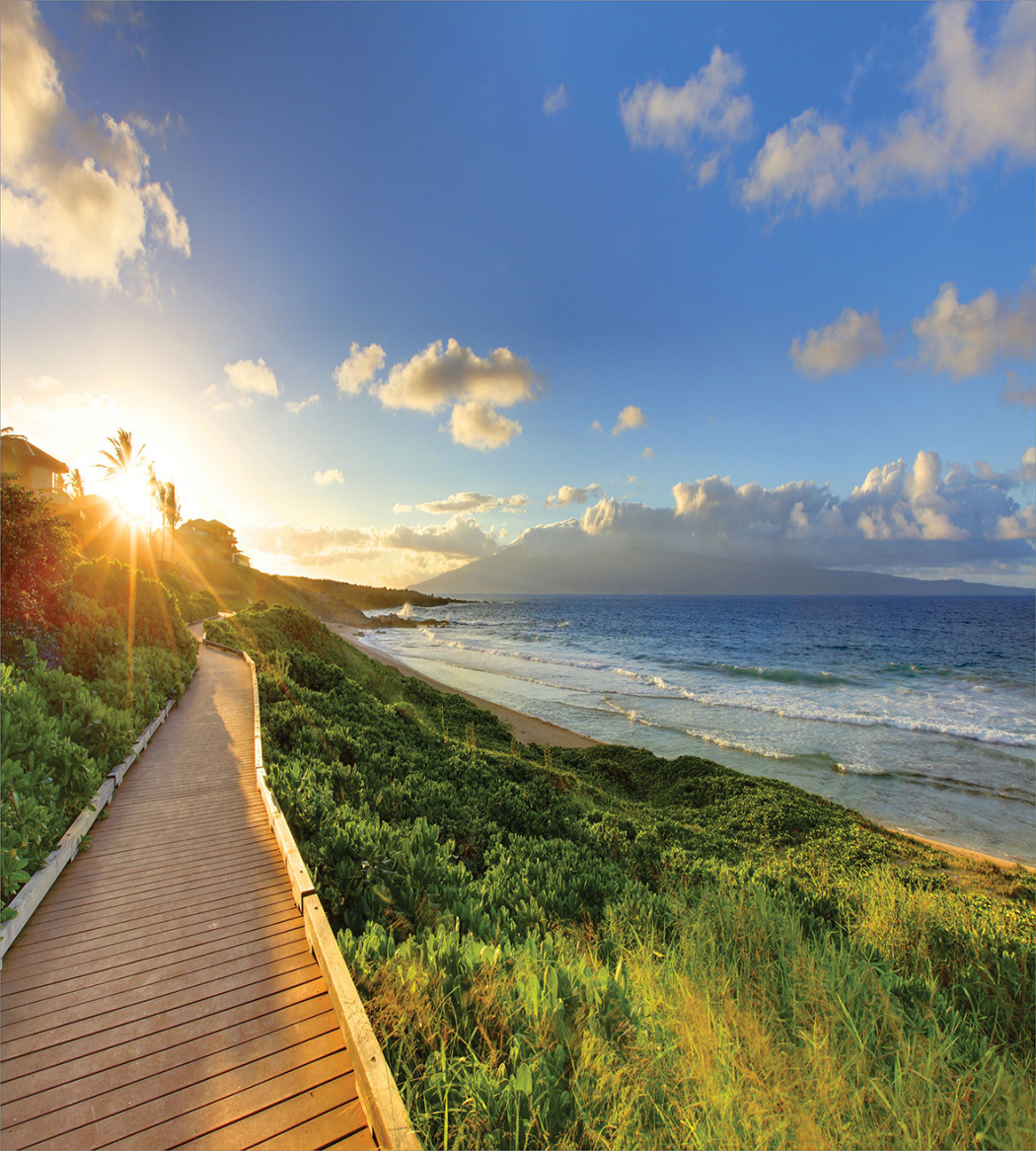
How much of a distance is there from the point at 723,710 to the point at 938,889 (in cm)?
1910

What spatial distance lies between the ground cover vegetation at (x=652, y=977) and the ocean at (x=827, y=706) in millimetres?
6889

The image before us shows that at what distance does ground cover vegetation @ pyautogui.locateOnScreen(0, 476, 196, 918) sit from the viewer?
253 inches

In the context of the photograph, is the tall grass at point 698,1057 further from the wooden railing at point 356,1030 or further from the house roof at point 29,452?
the house roof at point 29,452

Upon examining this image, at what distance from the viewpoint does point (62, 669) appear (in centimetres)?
1107

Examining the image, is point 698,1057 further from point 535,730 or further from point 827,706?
point 827,706

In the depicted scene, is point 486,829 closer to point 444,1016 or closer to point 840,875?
point 444,1016

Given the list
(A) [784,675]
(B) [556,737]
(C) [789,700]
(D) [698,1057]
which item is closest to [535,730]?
(B) [556,737]

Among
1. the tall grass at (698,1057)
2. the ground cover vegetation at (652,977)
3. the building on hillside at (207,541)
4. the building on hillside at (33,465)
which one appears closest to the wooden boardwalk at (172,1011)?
the ground cover vegetation at (652,977)

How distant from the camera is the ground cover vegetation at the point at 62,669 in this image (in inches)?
253

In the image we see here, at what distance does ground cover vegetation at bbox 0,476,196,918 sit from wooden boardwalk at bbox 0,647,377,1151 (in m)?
0.93

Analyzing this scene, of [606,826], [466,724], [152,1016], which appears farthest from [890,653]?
[152,1016]

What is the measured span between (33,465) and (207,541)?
47.7m

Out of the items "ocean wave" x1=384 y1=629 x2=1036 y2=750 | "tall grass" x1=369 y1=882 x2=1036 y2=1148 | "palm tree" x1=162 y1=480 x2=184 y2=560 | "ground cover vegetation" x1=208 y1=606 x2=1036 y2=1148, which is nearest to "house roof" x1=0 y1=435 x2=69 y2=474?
"palm tree" x1=162 y1=480 x2=184 y2=560

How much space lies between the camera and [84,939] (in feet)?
16.5
